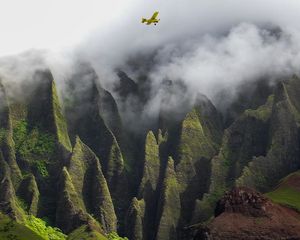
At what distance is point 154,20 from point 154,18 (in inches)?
23.4

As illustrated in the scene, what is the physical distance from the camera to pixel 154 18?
132125 mm

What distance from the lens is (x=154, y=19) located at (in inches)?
5221

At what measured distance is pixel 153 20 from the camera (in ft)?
435

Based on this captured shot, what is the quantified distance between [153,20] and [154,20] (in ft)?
0.77

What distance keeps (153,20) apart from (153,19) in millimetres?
218

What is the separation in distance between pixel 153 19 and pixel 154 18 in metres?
0.36

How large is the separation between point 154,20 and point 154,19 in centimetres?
20

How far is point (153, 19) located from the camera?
132 metres

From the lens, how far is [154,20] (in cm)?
13262

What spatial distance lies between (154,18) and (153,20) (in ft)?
1.78
